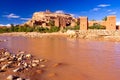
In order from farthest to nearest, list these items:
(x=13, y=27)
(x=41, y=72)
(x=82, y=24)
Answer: (x=13, y=27), (x=82, y=24), (x=41, y=72)

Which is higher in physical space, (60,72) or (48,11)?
(48,11)

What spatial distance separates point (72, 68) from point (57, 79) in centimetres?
157

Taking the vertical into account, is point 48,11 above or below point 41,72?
above

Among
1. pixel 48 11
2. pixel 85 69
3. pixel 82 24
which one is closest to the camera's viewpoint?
pixel 85 69

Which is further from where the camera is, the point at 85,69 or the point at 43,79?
the point at 85,69

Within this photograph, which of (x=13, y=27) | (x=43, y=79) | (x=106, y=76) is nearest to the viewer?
(x=43, y=79)

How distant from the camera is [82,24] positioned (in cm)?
4212

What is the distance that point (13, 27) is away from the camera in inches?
2628

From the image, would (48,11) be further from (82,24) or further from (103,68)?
(103,68)

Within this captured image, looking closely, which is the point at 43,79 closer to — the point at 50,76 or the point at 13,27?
the point at 50,76

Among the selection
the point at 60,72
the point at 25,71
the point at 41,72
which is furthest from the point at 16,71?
the point at 60,72

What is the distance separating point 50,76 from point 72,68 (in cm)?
138

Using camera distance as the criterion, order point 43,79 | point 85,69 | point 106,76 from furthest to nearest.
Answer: point 85,69 < point 106,76 < point 43,79

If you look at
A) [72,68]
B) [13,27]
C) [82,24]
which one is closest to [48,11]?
[13,27]
